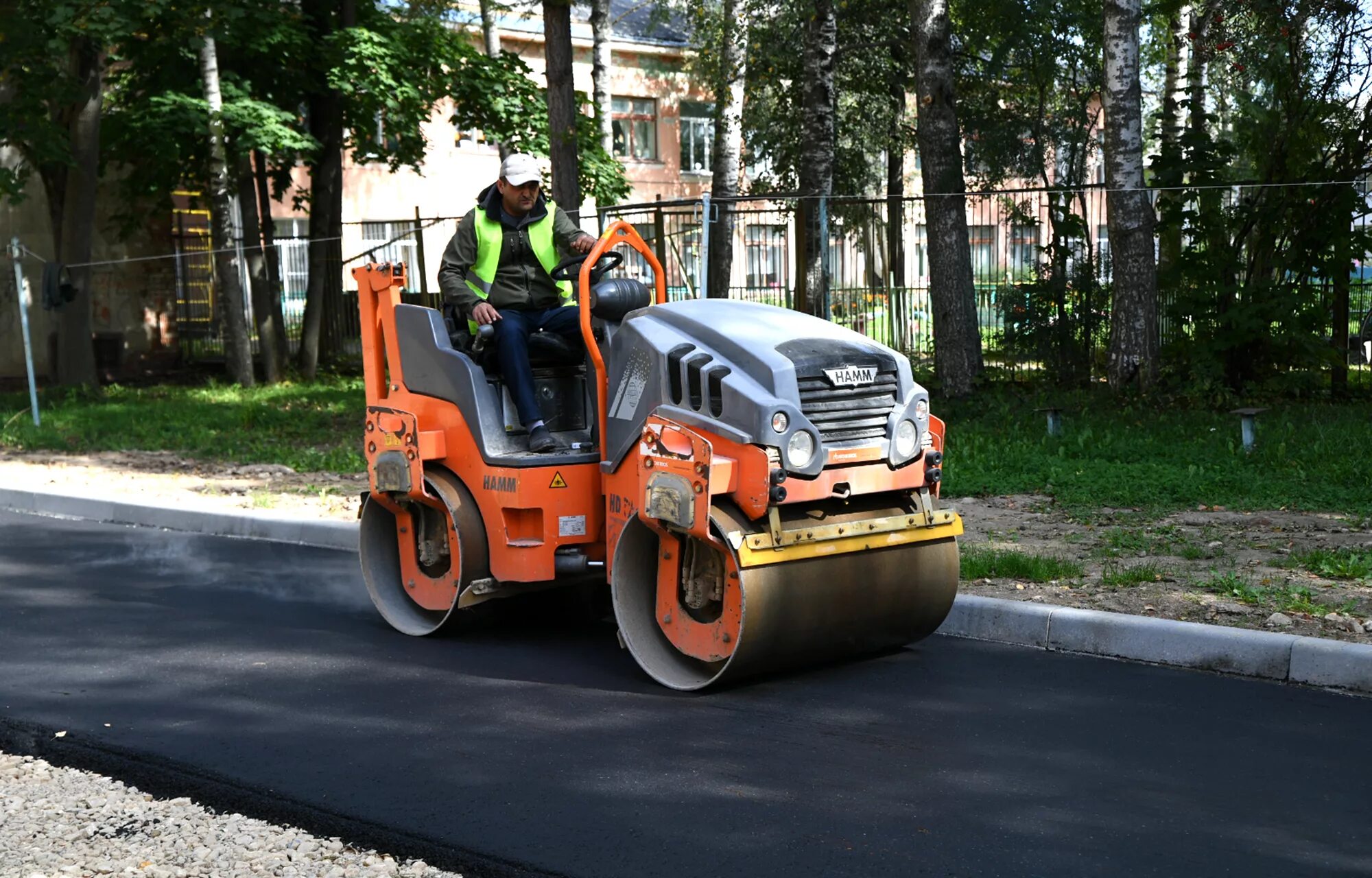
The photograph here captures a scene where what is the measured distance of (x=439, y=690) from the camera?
605cm

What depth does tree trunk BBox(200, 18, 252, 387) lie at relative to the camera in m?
19.6

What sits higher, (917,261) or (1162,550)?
(917,261)

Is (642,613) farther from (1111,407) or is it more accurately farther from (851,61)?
(851,61)

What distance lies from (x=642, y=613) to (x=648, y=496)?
59 centimetres

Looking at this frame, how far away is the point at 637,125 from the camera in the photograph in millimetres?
43438

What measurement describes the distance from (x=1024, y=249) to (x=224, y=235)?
37.6ft

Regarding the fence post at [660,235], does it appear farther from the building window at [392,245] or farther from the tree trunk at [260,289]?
the building window at [392,245]

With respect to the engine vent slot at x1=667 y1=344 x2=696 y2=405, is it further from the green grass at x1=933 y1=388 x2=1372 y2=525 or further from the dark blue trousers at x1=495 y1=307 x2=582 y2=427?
the green grass at x1=933 y1=388 x2=1372 y2=525

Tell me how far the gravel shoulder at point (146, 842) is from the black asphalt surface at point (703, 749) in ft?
0.47

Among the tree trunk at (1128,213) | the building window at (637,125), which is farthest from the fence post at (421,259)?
the building window at (637,125)

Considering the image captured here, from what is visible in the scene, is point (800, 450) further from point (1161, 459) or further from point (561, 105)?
point (561, 105)

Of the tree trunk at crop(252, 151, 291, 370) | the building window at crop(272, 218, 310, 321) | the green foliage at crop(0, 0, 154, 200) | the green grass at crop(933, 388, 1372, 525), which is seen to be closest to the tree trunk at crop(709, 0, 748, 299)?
the building window at crop(272, 218, 310, 321)

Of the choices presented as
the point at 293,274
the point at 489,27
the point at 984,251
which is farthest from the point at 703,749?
the point at 489,27

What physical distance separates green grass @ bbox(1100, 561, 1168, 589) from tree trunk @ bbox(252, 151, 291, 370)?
16.1m
